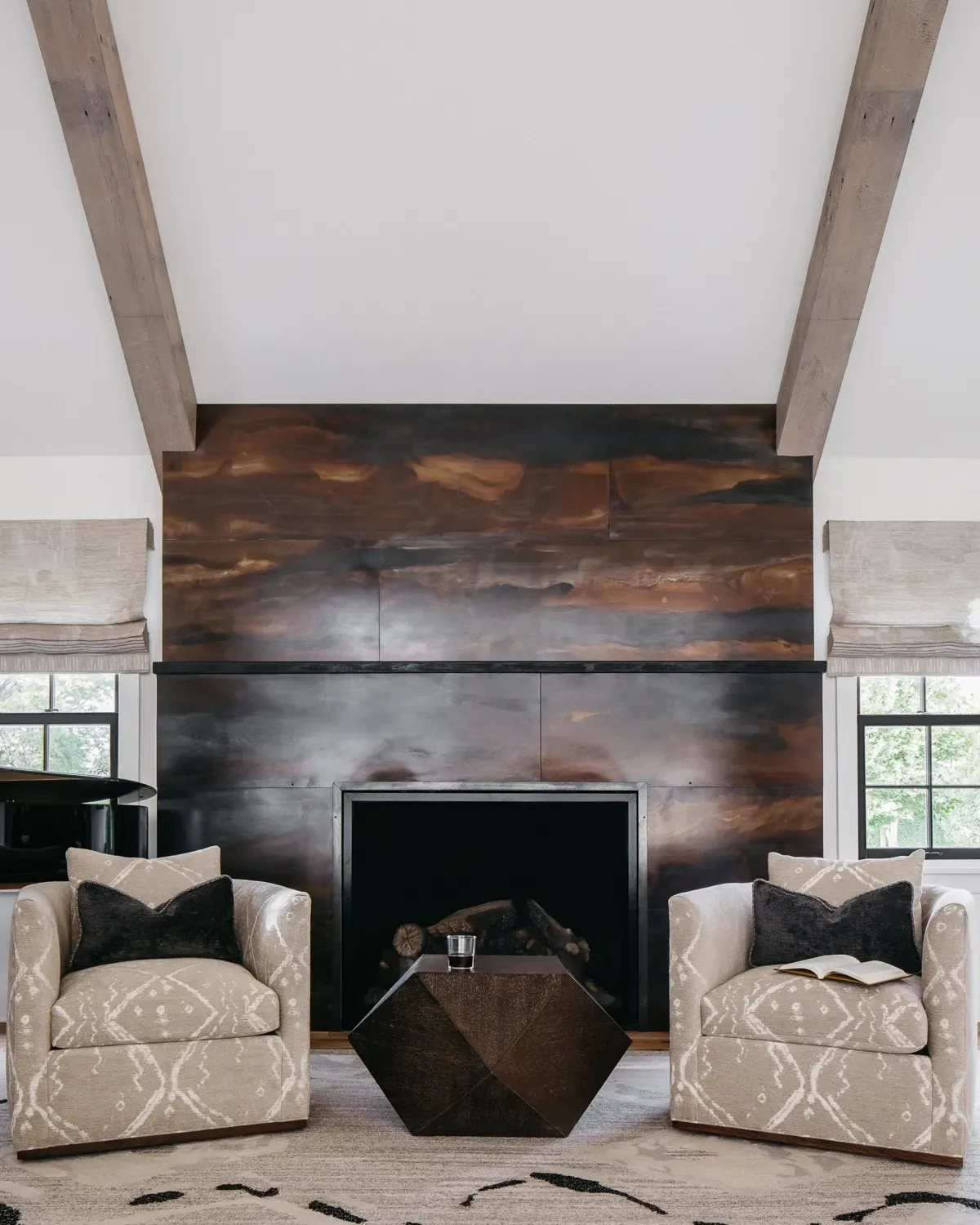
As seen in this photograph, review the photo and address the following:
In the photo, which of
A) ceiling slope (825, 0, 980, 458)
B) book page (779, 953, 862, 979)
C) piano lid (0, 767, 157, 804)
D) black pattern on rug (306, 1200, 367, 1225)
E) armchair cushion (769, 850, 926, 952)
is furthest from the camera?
piano lid (0, 767, 157, 804)

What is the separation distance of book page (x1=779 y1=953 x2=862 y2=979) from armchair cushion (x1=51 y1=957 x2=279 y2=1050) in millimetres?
1588

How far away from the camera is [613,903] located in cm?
513

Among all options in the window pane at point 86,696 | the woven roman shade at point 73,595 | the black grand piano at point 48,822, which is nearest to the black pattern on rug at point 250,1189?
the black grand piano at point 48,822

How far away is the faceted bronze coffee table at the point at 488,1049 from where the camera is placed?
3.46 meters

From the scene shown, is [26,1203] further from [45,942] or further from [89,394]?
[89,394]

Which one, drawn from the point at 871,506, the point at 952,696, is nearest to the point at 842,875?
the point at 952,696

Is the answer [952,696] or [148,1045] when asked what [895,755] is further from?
[148,1045]

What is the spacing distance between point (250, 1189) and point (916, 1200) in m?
1.70

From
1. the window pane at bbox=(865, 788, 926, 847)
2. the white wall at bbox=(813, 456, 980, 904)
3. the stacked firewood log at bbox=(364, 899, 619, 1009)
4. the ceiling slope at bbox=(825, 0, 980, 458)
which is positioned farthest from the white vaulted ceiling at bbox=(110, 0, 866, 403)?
the stacked firewood log at bbox=(364, 899, 619, 1009)

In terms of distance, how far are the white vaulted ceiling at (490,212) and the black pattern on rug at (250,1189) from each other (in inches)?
122

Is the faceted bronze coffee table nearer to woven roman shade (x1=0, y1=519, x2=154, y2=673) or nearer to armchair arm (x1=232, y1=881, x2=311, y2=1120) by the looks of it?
armchair arm (x1=232, y1=881, x2=311, y2=1120)

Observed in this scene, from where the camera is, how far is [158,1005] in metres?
3.47

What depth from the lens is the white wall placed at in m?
5.15

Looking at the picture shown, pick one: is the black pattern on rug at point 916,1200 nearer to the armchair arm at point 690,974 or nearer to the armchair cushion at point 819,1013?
the armchair cushion at point 819,1013
